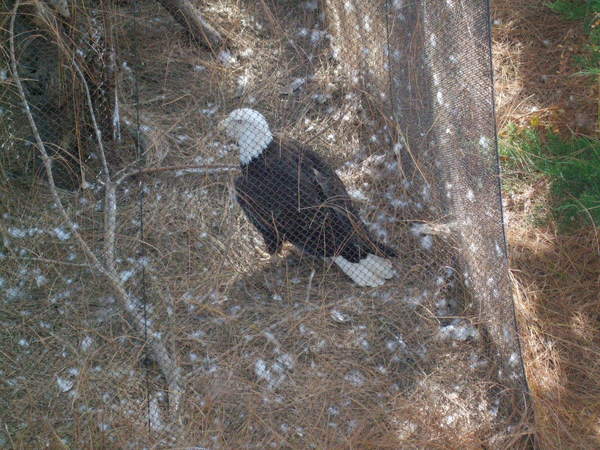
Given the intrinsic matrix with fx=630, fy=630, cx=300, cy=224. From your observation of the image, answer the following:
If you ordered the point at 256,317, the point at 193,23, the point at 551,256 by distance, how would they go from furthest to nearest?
the point at 193,23 < the point at 551,256 < the point at 256,317

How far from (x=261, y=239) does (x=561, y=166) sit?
1.32m

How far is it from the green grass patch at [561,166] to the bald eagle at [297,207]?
0.85 meters

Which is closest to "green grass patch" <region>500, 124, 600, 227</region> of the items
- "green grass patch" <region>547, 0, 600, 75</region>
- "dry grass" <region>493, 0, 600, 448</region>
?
"dry grass" <region>493, 0, 600, 448</region>

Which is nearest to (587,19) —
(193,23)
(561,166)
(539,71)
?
(539,71)

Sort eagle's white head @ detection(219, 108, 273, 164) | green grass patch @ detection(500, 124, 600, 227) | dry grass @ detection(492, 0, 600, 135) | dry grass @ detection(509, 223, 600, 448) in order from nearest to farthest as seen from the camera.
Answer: dry grass @ detection(509, 223, 600, 448)
eagle's white head @ detection(219, 108, 273, 164)
green grass patch @ detection(500, 124, 600, 227)
dry grass @ detection(492, 0, 600, 135)

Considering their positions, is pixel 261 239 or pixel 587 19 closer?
pixel 261 239

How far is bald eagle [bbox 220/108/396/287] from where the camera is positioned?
7.86 ft

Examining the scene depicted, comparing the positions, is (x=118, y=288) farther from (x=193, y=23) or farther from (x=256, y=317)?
(x=193, y=23)

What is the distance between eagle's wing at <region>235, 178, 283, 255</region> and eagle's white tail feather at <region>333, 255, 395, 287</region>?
0.83 ft

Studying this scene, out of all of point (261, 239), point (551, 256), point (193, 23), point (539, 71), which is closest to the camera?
point (261, 239)

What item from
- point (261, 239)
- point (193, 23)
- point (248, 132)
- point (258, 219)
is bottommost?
point (261, 239)

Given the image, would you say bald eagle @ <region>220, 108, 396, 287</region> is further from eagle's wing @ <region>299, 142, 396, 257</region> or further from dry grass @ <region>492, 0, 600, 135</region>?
dry grass @ <region>492, 0, 600, 135</region>

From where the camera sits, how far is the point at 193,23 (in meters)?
2.94

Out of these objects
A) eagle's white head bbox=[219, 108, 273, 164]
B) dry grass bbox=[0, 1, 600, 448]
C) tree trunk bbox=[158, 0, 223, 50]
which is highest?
tree trunk bbox=[158, 0, 223, 50]
